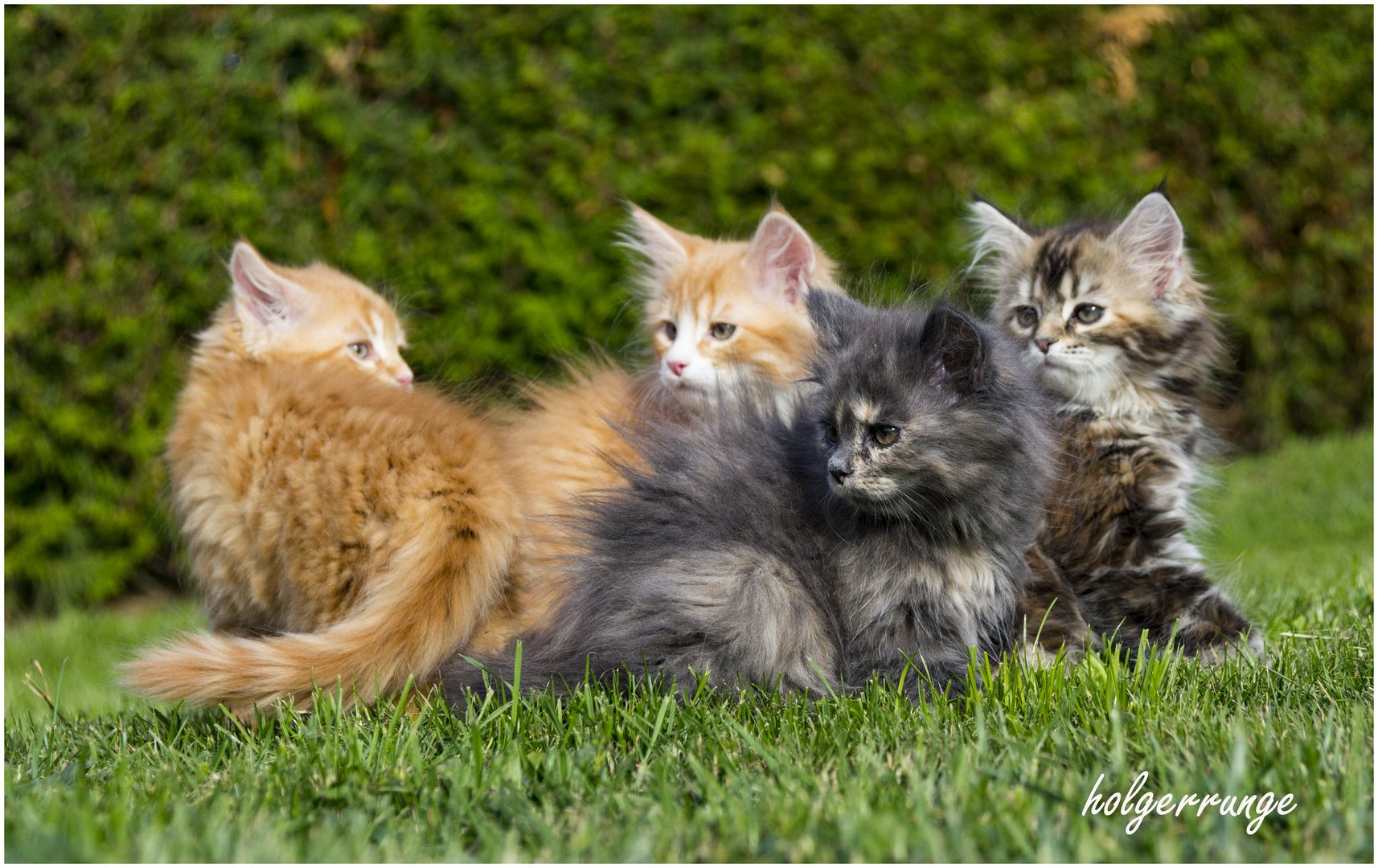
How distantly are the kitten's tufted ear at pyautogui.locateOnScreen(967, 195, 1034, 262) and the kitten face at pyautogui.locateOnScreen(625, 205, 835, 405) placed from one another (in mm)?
456

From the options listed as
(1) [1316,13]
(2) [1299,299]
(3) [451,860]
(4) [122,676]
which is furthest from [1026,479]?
(1) [1316,13]

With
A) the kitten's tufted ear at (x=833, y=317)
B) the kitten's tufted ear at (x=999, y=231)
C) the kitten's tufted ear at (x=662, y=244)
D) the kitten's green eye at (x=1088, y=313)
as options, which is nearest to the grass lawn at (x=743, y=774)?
the kitten's tufted ear at (x=833, y=317)

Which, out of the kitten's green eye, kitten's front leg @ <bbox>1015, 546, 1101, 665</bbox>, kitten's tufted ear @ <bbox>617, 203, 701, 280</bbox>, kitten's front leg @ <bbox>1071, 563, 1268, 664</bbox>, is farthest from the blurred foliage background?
kitten's front leg @ <bbox>1015, 546, 1101, 665</bbox>

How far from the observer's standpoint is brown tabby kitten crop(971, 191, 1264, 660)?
225 cm

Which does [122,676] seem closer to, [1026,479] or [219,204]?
[1026,479]

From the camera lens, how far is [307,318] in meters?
2.70

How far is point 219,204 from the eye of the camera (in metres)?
4.20

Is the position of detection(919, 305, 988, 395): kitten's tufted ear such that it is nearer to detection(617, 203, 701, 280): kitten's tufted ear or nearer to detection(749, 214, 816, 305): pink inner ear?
detection(749, 214, 816, 305): pink inner ear

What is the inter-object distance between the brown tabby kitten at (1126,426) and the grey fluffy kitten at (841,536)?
0.31 m

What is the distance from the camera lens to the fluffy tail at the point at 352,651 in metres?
1.92

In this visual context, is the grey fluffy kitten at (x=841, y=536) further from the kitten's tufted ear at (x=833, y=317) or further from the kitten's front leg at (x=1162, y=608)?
the kitten's front leg at (x=1162, y=608)

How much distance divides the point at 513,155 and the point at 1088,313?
2.94 metres

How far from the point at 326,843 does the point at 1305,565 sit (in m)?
3.84

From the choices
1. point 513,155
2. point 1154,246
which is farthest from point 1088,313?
point 513,155
